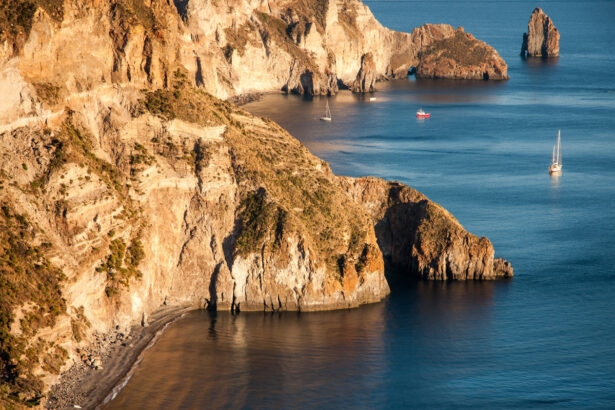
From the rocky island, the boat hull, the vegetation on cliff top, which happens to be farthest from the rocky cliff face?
the boat hull

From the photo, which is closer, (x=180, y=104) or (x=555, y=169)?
(x=180, y=104)

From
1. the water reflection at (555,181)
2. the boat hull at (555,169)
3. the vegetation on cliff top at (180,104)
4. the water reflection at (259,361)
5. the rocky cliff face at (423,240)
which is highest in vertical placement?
the vegetation on cliff top at (180,104)

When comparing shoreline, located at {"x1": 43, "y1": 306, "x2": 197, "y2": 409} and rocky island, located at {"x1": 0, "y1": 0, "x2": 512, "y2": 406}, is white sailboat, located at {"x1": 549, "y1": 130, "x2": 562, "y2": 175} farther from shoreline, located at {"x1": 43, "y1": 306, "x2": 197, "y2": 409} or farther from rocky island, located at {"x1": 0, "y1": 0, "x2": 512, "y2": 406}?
shoreline, located at {"x1": 43, "y1": 306, "x2": 197, "y2": 409}

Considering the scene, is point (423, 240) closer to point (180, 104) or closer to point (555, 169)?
point (180, 104)

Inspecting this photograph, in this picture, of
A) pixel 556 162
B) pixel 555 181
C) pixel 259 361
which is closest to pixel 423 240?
pixel 259 361

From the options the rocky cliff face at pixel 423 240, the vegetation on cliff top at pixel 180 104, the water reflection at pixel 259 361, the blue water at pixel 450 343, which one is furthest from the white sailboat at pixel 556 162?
the vegetation on cliff top at pixel 180 104

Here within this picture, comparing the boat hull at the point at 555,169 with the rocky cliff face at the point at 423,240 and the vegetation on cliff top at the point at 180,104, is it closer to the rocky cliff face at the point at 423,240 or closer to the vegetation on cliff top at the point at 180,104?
the rocky cliff face at the point at 423,240

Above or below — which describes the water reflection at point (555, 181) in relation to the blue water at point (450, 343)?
above
